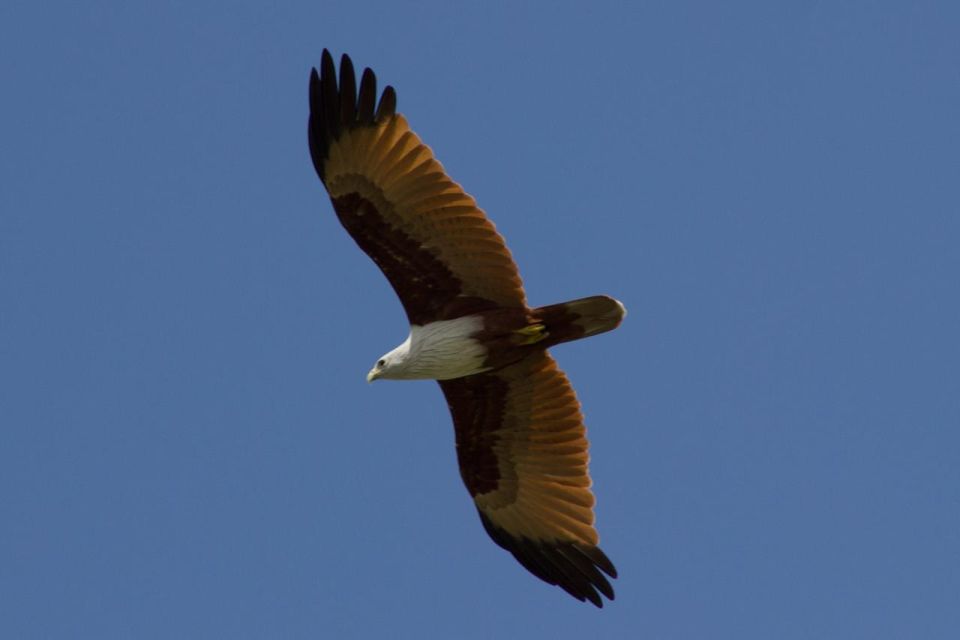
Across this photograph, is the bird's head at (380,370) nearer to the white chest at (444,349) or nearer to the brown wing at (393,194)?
the white chest at (444,349)

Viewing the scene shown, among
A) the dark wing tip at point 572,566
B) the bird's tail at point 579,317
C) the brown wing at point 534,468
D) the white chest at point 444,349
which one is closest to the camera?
the bird's tail at point 579,317

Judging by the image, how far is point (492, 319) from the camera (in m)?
13.3

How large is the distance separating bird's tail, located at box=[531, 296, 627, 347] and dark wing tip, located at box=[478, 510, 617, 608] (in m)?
2.19

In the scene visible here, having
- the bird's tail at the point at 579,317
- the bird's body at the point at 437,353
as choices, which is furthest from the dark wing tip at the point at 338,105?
the bird's tail at the point at 579,317

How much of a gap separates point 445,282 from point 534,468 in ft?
6.81

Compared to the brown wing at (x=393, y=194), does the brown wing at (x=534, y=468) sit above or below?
below

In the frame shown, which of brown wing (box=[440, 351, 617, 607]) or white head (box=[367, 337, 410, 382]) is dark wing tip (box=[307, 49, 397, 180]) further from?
brown wing (box=[440, 351, 617, 607])

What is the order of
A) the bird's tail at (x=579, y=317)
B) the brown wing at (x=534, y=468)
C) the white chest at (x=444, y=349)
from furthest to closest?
the brown wing at (x=534, y=468), the white chest at (x=444, y=349), the bird's tail at (x=579, y=317)

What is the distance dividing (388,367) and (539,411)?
4.90 feet

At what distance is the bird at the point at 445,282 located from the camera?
13070 mm

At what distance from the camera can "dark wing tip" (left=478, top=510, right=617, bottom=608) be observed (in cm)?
1434

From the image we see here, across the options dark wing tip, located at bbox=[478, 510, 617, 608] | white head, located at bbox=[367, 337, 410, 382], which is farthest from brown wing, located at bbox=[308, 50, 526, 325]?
dark wing tip, located at bbox=[478, 510, 617, 608]

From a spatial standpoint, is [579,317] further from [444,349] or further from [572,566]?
[572,566]

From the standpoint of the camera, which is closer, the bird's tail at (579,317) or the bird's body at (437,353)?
the bird's tail at (579,317)
